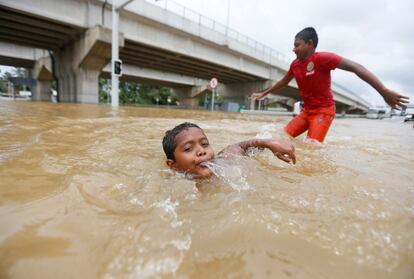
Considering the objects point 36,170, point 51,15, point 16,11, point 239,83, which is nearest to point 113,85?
point 51,15

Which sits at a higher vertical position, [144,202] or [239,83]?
[239,83]

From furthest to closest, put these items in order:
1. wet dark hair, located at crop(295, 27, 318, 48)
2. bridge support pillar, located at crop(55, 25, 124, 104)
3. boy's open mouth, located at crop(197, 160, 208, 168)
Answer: bridge support pillar, located at crop(55, 25, 124, 104), wet dark hair, located at crop(295, 27, 318, 48), boy's open mouth, located at crop(197, 160, 208, 168)

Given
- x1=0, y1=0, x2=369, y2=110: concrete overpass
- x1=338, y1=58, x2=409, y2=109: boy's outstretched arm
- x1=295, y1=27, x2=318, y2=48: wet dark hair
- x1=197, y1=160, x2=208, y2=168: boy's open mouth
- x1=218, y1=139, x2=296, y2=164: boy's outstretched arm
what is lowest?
x1=197, y1=160, x2=208, y2=168: boy's open mouth

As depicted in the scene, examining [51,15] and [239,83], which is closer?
[51,15]

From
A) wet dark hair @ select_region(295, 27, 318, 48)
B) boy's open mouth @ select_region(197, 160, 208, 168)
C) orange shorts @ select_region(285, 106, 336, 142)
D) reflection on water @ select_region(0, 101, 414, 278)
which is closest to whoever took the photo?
reflection on water @ select_region(0, 101, 414, 278)

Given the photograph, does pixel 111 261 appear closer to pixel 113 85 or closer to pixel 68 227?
pixel 68 227

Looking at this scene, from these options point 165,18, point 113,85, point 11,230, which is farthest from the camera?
point 165,18

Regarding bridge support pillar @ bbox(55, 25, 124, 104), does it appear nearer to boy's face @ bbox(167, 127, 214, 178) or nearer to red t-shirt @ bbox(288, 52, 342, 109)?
red t-shirt @ bbox(288, 52, 342, 109)

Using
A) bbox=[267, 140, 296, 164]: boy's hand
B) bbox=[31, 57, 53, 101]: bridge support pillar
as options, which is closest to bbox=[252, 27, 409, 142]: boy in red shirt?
bbox=[267, 140, 296, 164]: boy's hand

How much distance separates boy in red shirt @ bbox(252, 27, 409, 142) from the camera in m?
3.77

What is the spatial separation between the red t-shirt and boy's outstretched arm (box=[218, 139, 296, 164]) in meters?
2.04

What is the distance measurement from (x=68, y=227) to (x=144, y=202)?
431 millimetres

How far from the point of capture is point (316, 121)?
404cm

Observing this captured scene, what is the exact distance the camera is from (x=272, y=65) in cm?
2716
